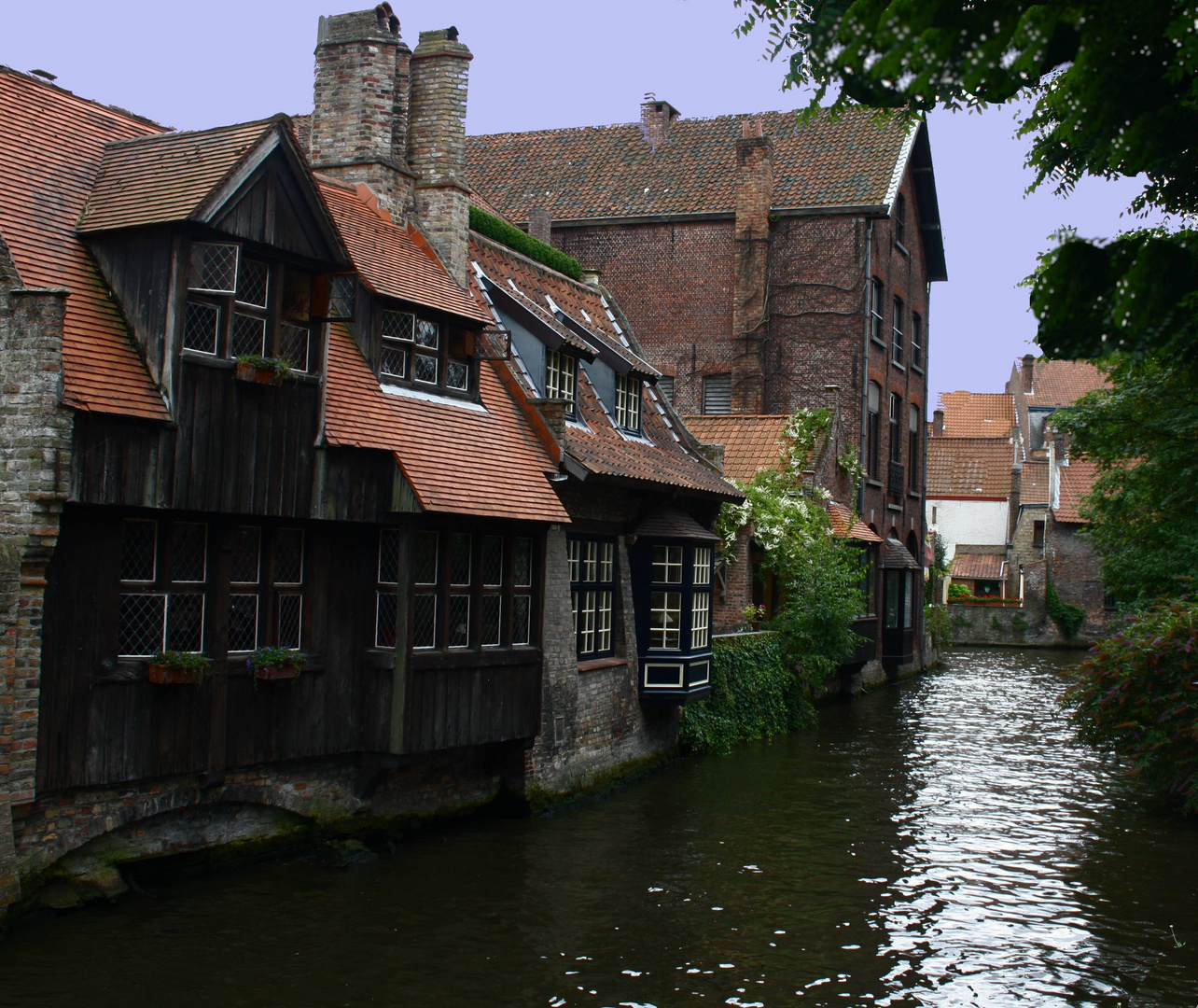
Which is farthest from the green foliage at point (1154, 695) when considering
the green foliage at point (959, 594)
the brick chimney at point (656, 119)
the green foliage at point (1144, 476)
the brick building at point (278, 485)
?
the green foliage at point (959, 594)

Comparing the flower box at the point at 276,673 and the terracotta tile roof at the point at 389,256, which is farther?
the terracotta tile roof at the point at 389,256

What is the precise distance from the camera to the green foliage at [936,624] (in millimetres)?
41434

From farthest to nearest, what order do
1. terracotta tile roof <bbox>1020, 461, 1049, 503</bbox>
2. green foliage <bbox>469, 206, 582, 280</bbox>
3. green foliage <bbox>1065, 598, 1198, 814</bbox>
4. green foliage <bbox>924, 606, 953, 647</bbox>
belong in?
1. terracotta tile roof <bbox>1020, 461, 1049, 503</bbox>
2. green foliage <bbox>924, 606, 953, 647</bbox>
3. green foliage <bbox>469, 206, 582, 280</bbox>
4. green foliage <bbox>1065, 598, 1198, 814</bbox>

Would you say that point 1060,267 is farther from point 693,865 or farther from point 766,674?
point 766,674

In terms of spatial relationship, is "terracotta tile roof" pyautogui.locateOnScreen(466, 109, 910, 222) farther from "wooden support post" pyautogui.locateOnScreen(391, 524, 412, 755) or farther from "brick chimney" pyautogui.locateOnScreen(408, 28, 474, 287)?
"wooden support post" pyautogui.locateOnScreen(391, 524, 412, 755)

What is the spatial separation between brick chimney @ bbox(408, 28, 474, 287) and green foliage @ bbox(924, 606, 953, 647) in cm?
2764

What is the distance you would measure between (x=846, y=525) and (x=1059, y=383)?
3938cm

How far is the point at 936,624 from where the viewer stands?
4212cm

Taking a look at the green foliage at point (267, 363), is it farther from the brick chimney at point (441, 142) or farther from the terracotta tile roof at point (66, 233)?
the brick chimney at point (441, 142)

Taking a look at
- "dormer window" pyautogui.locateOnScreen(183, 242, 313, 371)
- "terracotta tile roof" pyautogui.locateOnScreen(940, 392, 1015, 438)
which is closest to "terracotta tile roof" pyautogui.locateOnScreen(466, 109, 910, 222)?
"dormer window" pyautogui.locateOnScreen(183, 242, 313, 371)

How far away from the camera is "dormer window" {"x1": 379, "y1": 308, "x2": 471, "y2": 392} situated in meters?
14.6

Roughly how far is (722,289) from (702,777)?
17731 mm

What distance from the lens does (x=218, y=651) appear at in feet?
38.9

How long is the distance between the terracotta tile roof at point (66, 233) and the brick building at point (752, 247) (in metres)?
20.9
